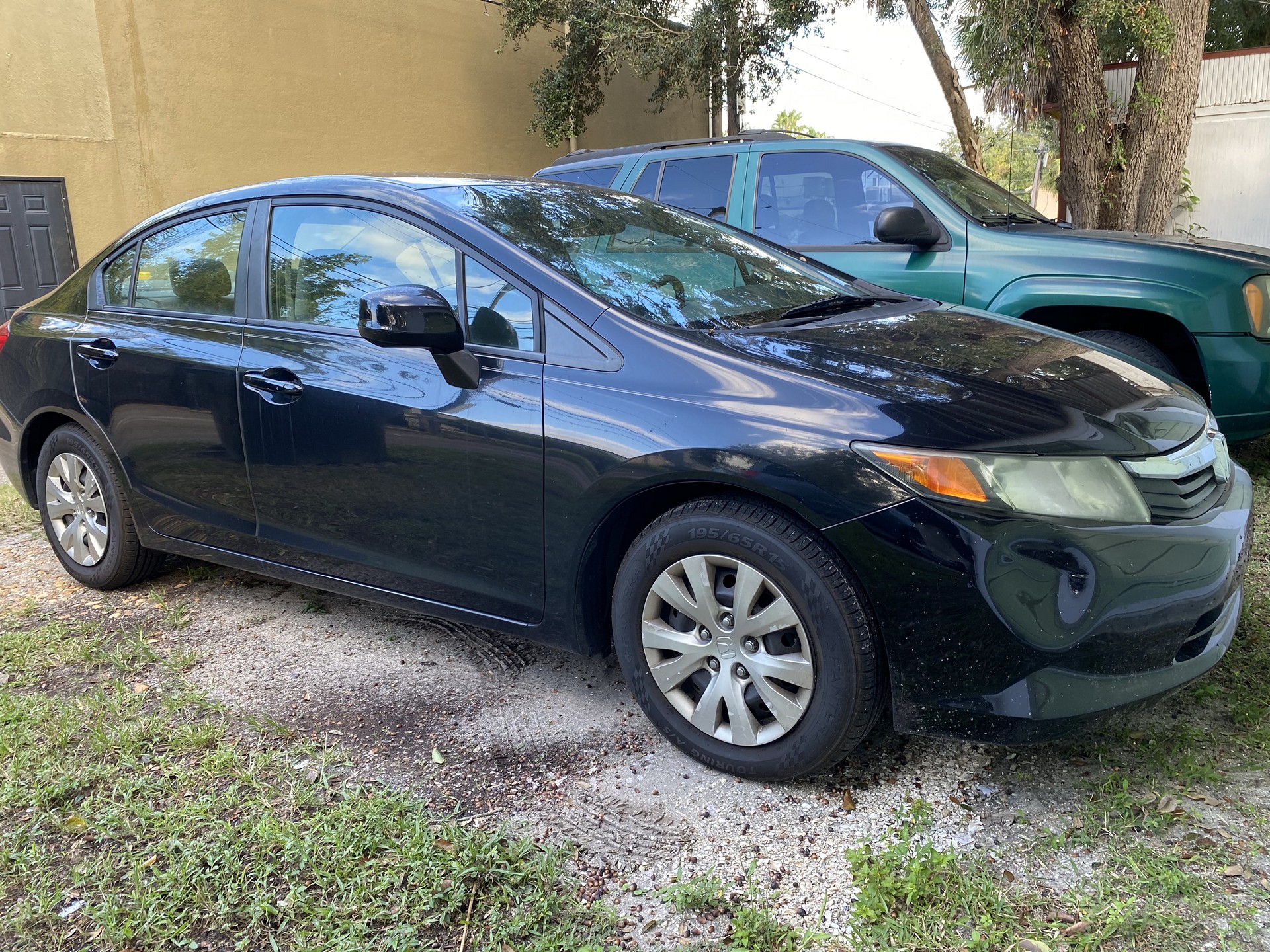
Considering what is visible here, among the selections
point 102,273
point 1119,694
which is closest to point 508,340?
point 1119,694

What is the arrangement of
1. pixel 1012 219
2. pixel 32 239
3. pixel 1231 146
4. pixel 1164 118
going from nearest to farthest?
pixel 1012 219 < pixel 1164 118 < pixel 32 239 < pixel 1231 146

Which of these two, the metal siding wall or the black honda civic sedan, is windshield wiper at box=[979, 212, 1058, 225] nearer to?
the black honda civic sedan

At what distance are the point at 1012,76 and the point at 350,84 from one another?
8.83 meters

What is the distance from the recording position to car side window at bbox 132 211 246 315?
3.52 meters

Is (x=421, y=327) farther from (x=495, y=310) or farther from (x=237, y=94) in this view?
(x=237, y=94)

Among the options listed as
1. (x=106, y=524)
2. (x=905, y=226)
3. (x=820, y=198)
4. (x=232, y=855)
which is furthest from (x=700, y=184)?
(x=232, y=855)

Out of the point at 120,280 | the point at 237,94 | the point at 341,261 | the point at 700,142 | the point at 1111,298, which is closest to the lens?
the point at 341,261

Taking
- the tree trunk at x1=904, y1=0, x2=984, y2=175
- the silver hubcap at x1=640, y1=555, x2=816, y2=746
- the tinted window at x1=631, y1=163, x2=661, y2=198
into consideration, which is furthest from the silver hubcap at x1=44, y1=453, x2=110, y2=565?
the tree trunk at x1=904, y1=0, x2=984, y2=175

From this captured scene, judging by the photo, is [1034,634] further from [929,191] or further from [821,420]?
[929,191]

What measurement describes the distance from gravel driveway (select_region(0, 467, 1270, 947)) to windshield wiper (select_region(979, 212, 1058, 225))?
305cm

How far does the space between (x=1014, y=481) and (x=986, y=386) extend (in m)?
0.35

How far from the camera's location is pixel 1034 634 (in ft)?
7.14

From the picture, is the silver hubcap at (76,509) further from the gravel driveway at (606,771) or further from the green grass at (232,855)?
the green grass at (232,855)

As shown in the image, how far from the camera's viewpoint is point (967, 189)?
211 inches
